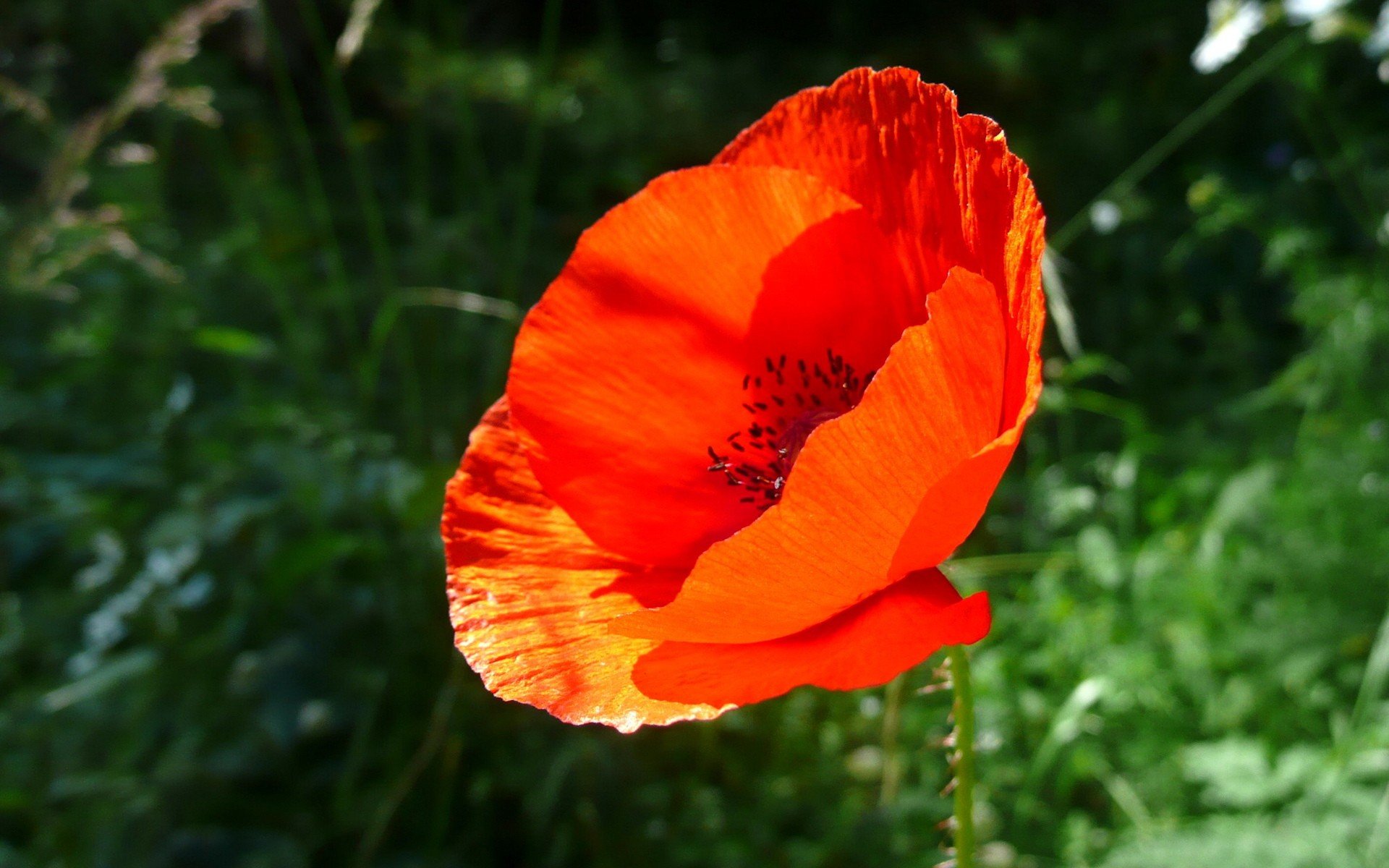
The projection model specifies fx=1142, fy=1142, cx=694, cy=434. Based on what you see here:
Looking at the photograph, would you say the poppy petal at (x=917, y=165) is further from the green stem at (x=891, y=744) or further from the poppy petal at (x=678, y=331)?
the green stem at (x=891, y=744)

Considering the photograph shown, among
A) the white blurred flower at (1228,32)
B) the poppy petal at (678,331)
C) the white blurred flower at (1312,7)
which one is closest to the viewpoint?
the poppy petal at (678,331)

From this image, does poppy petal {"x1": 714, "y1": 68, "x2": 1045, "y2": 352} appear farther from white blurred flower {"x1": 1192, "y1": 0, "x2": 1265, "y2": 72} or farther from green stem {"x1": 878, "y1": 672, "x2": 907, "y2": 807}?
white blurred flower {"x1": 1192, "y1": 0, "x2": 1265, "y2": 72}

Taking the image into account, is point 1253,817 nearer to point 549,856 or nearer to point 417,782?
point 549,856

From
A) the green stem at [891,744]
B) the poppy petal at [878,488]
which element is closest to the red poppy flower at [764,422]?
the poppy petal at [878,488]

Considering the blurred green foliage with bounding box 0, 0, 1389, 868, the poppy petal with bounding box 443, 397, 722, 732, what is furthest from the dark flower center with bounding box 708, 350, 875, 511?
the blurred green foliage with bounding box 0, 0, 1389, 868

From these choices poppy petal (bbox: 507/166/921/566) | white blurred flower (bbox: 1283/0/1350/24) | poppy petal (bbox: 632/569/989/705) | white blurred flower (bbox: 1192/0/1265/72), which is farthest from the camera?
white blurred flower (bbox: 1283/0/1350/24)

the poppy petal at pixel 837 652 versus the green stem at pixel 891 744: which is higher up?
the poppy petal at pixel 837 652

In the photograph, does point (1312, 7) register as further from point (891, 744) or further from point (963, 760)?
point (963, 760)

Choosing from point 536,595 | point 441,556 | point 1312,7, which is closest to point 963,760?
point 536,595
